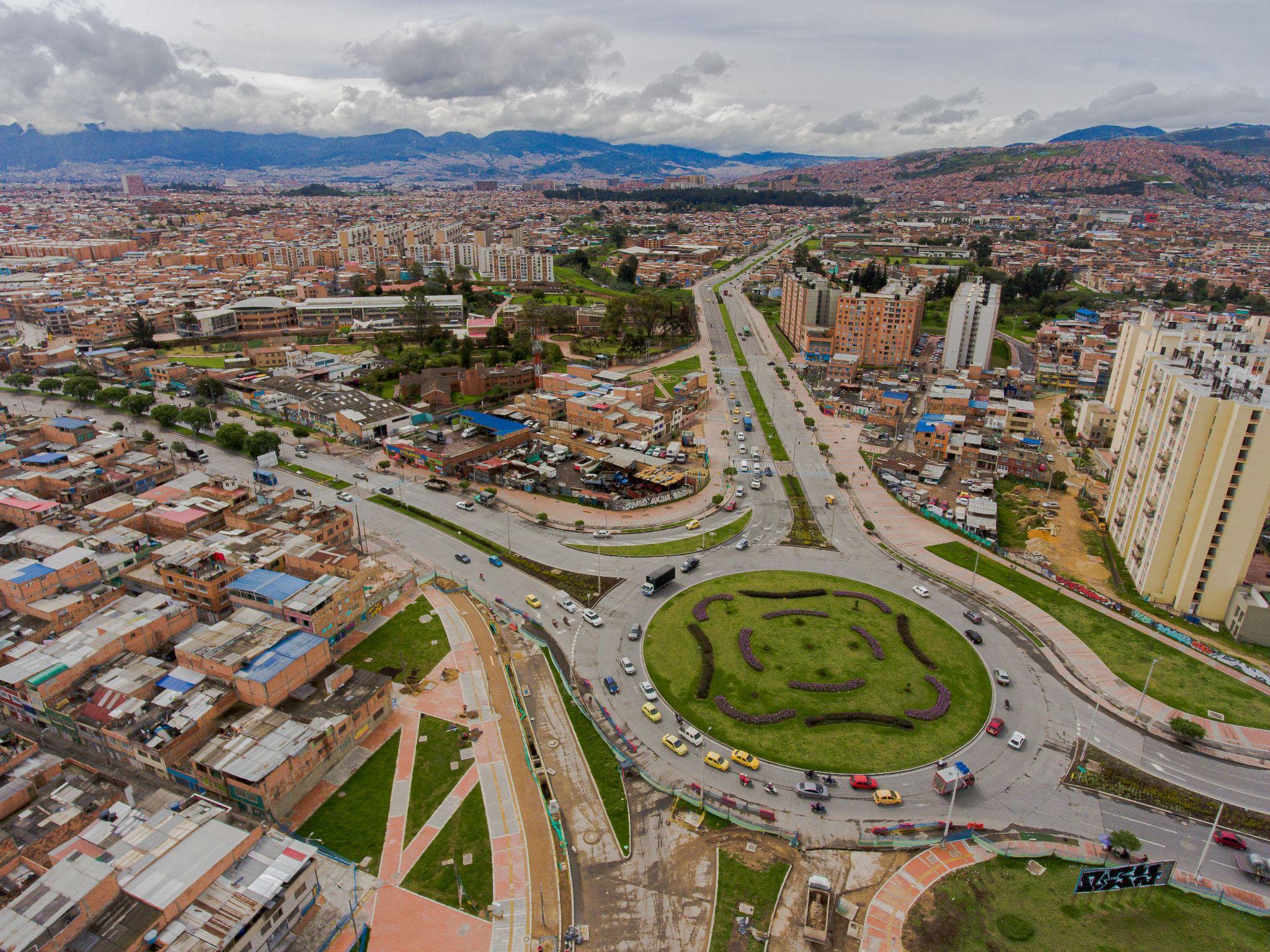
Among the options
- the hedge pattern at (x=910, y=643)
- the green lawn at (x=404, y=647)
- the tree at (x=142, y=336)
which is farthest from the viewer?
Result: the tree at (x=142, y=336)

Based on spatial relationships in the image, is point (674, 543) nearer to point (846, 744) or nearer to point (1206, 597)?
point (846, 744)

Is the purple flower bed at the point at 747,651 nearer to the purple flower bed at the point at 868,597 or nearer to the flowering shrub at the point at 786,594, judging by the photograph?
the flowering shrub at the point at 786,594

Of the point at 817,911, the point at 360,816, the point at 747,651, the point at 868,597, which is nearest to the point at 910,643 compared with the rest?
the point at 868,597

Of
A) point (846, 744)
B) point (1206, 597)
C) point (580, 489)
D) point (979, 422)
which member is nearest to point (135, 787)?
point (846, 744)

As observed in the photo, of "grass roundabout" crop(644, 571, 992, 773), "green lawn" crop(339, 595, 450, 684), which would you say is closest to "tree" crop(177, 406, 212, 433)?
"green lawn" crop(339, 595, 450, 684)

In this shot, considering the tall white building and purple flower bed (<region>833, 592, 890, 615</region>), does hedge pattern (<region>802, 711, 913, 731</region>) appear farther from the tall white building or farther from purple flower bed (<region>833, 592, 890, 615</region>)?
the tall white building

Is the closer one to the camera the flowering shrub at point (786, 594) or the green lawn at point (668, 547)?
the flowering shrub at point (786, 594)

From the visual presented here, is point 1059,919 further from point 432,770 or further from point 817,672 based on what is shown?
point 432,770

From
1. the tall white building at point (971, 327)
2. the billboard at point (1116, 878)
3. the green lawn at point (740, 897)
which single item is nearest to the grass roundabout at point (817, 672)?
the green lawn at point (740, 897)
